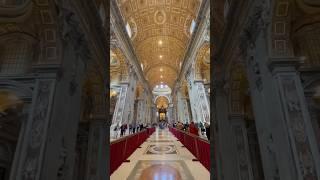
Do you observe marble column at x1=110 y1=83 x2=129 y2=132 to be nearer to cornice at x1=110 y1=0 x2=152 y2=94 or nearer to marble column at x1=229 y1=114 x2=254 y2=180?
cornice at x1=110 y1=0 x2=152 y2=94

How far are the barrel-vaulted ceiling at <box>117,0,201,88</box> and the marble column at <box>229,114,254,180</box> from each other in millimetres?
14632

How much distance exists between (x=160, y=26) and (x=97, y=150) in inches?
776

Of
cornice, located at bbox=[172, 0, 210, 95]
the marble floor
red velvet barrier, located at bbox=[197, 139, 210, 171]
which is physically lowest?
the marble floor

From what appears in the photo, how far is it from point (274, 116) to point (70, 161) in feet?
11.6

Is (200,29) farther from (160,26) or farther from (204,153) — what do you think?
(204,153)

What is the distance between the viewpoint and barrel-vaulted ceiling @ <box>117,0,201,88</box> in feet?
64.7

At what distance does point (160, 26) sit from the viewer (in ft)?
76.7

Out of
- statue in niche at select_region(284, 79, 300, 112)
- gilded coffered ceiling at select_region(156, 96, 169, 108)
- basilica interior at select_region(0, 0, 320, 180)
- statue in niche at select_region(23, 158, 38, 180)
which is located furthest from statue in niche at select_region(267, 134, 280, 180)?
gilded coffered ceiling at select_region(156, 96, 169, 108)

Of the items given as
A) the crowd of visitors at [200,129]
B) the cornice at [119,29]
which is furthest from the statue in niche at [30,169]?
the cornice at [119,29]

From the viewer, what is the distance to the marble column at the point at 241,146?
5199 millimetres

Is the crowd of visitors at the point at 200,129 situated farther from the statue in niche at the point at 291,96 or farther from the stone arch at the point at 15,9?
the stone arch at the point at 15,9

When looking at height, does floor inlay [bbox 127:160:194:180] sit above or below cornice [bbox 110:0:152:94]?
below

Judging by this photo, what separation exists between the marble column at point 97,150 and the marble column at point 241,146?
11.3 feet

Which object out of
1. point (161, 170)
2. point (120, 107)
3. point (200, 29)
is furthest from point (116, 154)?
point (200, 29)
